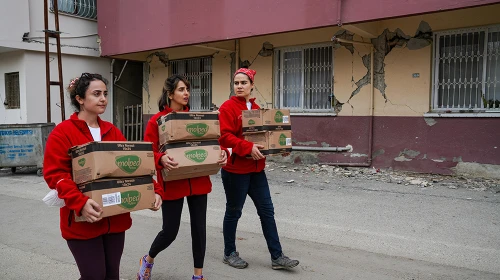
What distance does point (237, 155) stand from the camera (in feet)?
11.7

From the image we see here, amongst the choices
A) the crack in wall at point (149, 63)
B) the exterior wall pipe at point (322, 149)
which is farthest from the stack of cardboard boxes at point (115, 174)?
the crack in wall at point (149, 63)

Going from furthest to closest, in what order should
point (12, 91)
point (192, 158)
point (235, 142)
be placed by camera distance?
point (12, 91), point (235, 142), point (192, 158)

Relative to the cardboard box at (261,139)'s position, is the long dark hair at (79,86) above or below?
above

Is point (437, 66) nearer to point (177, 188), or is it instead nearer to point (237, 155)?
point (237, 155)

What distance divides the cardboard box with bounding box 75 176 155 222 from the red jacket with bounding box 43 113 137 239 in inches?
2.4

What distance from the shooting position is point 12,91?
12477 millimetres

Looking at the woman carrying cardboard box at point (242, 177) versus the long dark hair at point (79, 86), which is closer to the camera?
the long dark hair at point (79, 86)

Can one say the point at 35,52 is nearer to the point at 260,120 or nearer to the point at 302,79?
the point at 302,79

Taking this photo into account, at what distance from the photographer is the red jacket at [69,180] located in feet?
7.06

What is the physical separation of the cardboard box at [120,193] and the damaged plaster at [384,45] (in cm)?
702

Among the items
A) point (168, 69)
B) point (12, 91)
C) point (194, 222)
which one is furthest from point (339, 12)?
point (12, 91)

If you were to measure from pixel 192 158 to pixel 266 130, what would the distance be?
3.03 ft

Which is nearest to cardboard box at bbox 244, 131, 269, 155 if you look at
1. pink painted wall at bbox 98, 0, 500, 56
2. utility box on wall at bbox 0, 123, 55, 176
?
pink painted wall at bbox 98, 0, 500, 56

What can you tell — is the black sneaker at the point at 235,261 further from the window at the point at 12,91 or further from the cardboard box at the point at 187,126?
the window at the point at 12,91
